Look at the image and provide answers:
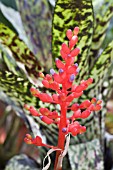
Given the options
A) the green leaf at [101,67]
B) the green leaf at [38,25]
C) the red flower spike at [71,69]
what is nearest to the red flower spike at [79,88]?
the red flower spike at [71,69]

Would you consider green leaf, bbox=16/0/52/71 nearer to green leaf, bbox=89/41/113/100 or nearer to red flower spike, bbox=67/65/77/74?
green leaf, bbox=89/41/113/100

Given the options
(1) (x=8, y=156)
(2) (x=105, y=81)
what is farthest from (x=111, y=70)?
(1) (x=8, y=156)

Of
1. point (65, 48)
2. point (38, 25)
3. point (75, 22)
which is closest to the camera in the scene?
point (65, 48)

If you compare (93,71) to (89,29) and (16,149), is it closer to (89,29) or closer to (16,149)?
(89,29)

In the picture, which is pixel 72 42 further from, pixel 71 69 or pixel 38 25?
pixel 38 25

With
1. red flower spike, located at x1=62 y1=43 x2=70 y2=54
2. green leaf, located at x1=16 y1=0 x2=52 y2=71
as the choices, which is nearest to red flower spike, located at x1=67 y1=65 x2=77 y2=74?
red flower spike, located at x1=62 y1=43 x2=70 y2=54

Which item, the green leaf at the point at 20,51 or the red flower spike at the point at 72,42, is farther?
the green leaf at the point at 20,51

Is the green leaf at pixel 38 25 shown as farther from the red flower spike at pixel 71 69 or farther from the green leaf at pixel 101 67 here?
the red flower spike at pixel 71 69

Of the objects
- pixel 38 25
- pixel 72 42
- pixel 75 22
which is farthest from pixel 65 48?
pixel 38 25

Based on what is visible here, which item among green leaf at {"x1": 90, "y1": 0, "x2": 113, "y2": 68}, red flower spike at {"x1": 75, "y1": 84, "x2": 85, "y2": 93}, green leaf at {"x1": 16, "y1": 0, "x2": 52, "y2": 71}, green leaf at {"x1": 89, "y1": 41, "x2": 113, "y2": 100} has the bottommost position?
red flower spike at {"x1": 75, "y1": 84, "x2": 85, "y2": 93}

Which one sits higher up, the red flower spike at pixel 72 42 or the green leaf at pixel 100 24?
the green leaf at pixel 100 24

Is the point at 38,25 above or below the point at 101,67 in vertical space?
above
